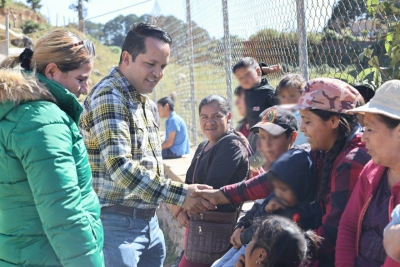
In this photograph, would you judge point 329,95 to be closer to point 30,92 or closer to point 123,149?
point 123,149

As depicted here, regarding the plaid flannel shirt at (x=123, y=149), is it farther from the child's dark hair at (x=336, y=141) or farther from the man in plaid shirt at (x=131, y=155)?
the child's dark hair at (x=336, y=141)

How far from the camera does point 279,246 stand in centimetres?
210

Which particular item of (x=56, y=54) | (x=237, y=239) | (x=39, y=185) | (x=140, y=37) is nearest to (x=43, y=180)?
(x=39, y=185)

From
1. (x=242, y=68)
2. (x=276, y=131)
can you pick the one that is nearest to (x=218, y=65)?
(x=242, y=68)

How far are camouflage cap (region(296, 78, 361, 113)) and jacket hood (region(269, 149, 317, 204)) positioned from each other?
51cm

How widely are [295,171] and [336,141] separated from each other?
92cm

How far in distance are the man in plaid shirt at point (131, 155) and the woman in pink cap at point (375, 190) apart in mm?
943

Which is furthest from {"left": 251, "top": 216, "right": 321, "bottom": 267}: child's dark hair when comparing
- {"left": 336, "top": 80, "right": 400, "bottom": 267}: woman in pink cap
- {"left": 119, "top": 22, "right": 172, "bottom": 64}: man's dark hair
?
{"left": 119, "top": 22, "right": 172, "bottom": 64}: man's dark hair

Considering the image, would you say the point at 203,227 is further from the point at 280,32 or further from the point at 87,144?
the point at 280,32

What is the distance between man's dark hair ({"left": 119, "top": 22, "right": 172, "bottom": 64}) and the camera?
10.3 ft

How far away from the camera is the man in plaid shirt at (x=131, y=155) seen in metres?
2.92

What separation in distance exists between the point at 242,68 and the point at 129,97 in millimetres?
707

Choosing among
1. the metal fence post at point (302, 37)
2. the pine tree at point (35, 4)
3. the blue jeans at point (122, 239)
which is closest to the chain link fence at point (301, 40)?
the metal fence post at point (302, 37)

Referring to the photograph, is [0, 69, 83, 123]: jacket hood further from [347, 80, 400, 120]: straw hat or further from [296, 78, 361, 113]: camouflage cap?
[347, 80, 400, 120]: straw hat
